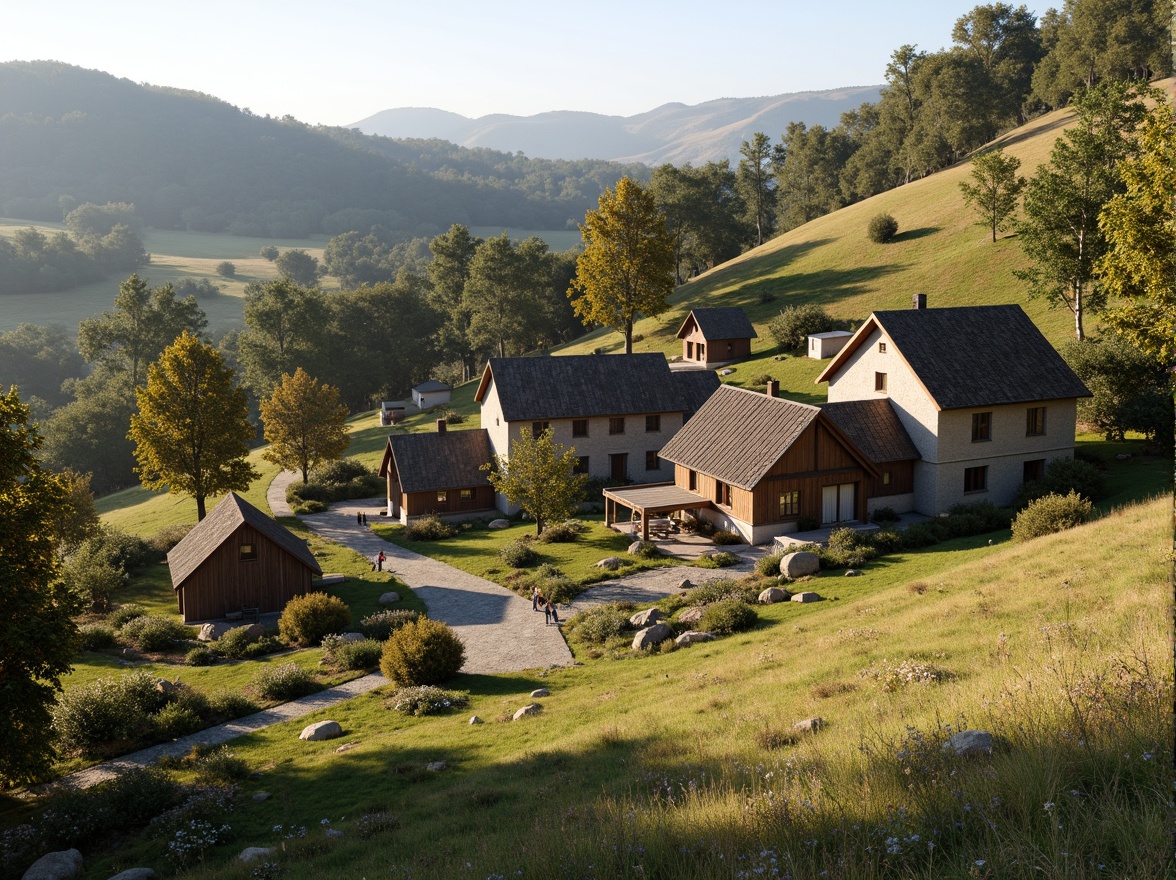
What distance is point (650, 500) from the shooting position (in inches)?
1795

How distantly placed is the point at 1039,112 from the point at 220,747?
141931 mm

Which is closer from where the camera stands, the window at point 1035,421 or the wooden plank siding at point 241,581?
the wooden plank siding at point 241,581

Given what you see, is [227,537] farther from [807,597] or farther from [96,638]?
[807,597]

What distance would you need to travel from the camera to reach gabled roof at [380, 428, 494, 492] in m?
55.6

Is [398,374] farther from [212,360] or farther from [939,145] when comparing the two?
[939,145]

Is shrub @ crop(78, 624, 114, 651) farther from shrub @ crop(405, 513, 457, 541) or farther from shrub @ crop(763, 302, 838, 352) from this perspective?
shrub @ crop(763, 302, 838, 352)

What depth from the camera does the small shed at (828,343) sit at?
68.1 meters

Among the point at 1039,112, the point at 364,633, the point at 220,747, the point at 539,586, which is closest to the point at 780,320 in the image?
the point at 539,586

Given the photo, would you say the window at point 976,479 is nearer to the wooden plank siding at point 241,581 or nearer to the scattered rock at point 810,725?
the scattered rock at point 810,725

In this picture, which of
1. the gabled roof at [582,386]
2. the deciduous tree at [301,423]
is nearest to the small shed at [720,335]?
the gabled roof at [582,386]

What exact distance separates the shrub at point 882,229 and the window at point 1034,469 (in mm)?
51019

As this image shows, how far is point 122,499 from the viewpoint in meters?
80.5

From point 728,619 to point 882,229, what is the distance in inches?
2824

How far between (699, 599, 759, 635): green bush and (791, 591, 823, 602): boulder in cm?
221
